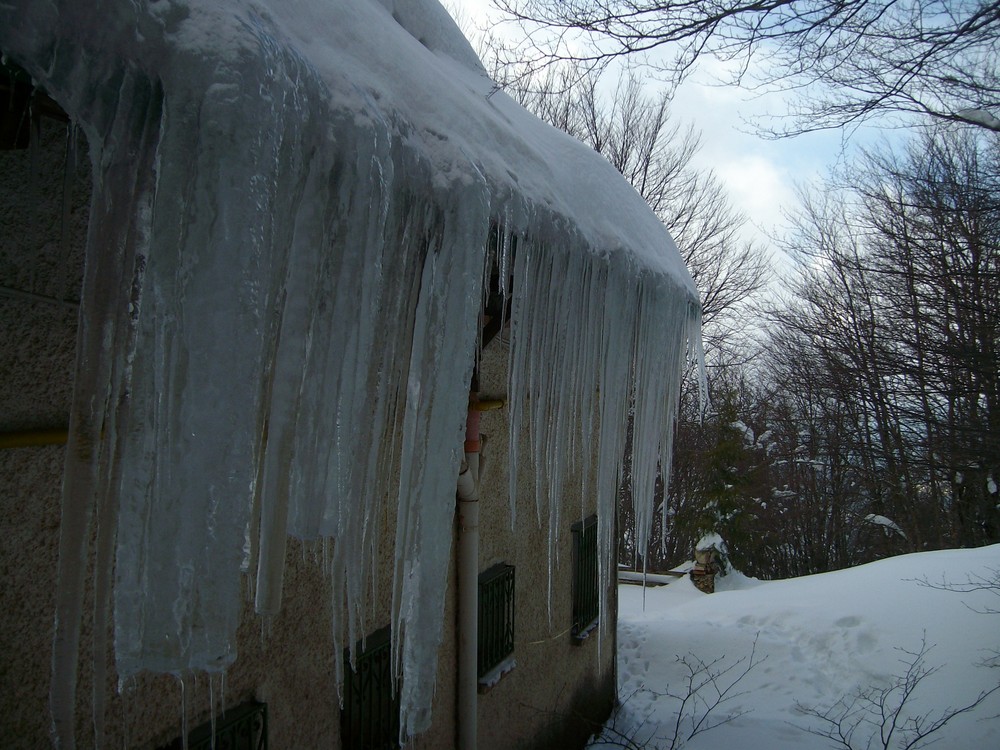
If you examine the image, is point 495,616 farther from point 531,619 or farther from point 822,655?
point 822,655

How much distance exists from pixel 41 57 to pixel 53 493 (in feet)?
3.47

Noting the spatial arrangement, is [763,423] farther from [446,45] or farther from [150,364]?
[150,364]

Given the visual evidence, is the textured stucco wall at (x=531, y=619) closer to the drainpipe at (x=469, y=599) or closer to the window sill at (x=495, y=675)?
the window sill at (x=495, y=675)

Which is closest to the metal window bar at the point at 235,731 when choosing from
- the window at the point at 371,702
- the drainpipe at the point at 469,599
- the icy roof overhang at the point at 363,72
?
the window at the point at 371,702

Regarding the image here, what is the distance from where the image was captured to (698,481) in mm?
16031

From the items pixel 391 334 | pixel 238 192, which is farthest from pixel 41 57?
pixel 391 334

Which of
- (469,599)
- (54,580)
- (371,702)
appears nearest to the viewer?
(54,580)

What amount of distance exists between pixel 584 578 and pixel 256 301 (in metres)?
4.29

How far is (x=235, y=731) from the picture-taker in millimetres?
1904

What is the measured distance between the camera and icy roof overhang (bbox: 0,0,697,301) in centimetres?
83

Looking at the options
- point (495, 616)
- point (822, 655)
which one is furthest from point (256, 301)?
point (822, 655)

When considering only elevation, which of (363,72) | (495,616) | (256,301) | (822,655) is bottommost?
(822,655)

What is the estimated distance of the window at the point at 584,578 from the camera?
4.68m

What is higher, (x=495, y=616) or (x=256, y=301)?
(x=256, y=301)
